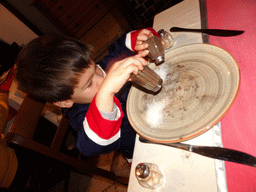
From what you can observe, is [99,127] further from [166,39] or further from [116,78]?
[166,39]

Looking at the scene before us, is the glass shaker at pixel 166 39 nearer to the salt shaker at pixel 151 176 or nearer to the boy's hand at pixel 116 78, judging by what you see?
the boy's hand at pixel 116 78

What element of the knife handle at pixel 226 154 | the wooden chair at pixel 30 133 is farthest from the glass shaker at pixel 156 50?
the wooden chair at pixel 30 133

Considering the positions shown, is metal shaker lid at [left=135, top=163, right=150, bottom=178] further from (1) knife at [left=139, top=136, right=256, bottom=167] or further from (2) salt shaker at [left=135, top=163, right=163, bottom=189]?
(1) knife at [left=139, top=136, right=256, bottom=167]

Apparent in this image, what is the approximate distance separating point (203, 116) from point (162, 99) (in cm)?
18

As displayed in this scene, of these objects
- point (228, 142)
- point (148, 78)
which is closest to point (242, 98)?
point (228, 142)

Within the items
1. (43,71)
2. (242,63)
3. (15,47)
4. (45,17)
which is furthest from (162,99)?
(45,17)

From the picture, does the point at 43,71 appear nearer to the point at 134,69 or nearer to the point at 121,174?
the point at 134,69

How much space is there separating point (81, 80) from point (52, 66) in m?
0.13

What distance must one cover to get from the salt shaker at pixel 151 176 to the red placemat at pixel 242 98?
203 millimetres

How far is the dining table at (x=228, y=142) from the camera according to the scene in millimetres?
474

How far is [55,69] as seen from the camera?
2.33 feet

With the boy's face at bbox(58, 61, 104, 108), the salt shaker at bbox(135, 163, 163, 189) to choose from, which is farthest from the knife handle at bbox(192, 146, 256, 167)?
the boy's face at bbox(58, 61, 104, 108)

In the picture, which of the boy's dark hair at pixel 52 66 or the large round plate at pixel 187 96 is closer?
the large round plate at pixel 187 96

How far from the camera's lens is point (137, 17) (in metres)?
1.58
